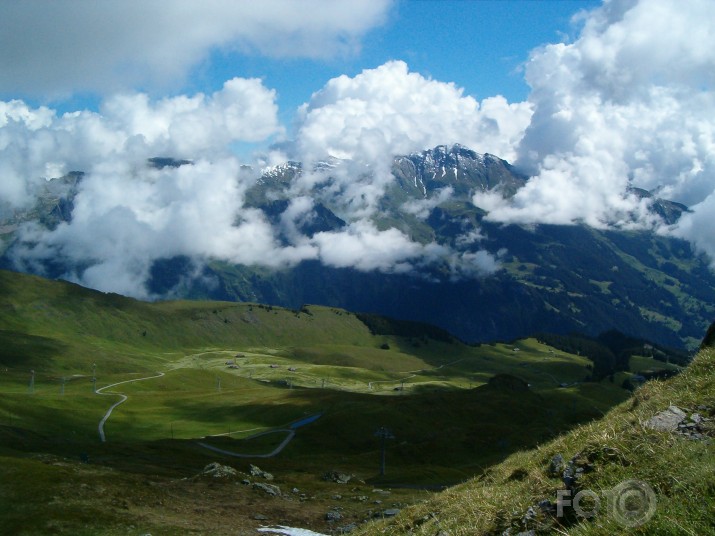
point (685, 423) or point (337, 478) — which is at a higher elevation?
point (685, 423)

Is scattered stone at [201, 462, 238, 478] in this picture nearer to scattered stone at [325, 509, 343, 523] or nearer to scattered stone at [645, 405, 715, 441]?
scattered stone at [325, 509, 343, 523]

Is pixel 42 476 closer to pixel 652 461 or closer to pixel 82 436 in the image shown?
pixel 652 461

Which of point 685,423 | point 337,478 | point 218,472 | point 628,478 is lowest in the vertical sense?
point 337,478

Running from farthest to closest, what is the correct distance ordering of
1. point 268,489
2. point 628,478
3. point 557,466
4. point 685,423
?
1. point 268,489
2. point 557,466
3. point 685,423
4. point 628,478

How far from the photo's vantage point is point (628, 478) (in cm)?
1284

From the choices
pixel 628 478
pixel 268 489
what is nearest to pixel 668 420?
pixel 628 478

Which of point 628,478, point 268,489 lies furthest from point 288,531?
point 628,478

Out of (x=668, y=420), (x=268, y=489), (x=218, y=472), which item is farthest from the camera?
(x=218, y=472)

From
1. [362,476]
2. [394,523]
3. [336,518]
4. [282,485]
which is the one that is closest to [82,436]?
[362,476]

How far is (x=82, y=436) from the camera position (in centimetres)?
16725

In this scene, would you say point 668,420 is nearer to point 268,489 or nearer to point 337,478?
point 268,489

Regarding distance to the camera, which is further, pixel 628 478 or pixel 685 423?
pixel 685 423

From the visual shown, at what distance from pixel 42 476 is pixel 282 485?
117 ft

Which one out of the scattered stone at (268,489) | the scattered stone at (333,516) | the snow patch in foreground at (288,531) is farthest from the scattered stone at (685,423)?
the scattered stone at (268,489)
